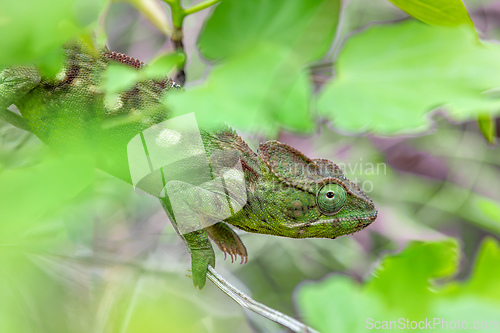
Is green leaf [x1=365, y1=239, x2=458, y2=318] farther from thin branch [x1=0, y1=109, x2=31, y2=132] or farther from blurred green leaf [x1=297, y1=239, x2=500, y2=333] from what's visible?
thin branch [x1=0, y1=109, x2=31, y2=132]

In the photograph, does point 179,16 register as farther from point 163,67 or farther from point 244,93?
point 244,93

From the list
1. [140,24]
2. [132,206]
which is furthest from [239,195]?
[140,24]

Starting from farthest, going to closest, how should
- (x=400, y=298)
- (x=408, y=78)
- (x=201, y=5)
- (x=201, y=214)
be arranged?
(x=201, y=214), (x=201, y=5), (x=408, y=78), (x=400, y=298)

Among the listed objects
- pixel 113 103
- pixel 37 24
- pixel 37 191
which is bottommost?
pixel 113 103

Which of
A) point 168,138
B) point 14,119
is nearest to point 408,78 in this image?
point 168,138

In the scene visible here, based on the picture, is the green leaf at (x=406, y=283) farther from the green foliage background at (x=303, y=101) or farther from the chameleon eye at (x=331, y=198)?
the chameleon eye at (x=331, y=198)

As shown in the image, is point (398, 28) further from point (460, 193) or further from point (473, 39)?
point (460, 193)

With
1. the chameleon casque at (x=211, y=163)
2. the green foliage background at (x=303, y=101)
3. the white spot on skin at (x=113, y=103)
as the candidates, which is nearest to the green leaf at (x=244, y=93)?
the green foliage background at (x=303, y=101)
